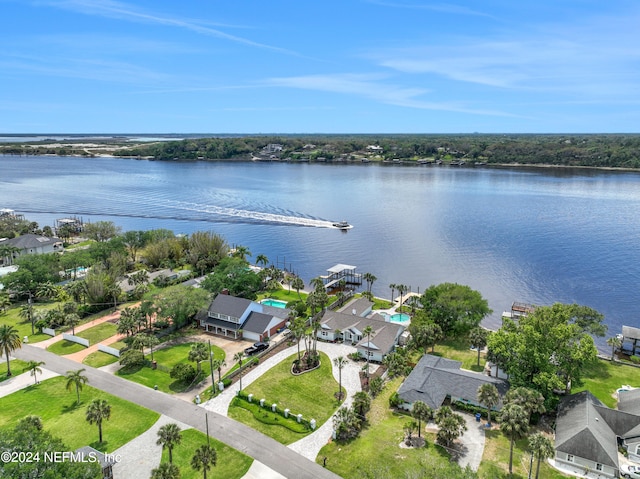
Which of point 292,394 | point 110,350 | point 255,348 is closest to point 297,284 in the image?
point 255,348

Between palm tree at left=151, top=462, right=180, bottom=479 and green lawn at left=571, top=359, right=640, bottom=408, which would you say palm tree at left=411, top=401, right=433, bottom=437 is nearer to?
green lawn at left=571, top=359, right=640, bottom=408

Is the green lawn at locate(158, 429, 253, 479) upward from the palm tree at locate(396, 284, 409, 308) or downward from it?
downward

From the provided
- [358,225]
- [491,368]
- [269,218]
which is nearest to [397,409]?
[491,368]

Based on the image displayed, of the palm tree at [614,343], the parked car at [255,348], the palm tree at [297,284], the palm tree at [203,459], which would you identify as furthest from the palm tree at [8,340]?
the palm tree at [614,343]

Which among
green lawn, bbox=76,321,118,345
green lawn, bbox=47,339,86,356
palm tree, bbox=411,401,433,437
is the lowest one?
green lawn, bbox=47,339,86,356

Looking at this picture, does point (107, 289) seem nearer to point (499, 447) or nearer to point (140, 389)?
point (140, 389)

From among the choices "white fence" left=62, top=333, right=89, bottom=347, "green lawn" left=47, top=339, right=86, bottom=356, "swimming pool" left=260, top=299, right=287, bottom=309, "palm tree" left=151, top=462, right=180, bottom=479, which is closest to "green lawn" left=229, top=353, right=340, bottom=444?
"palm tree" left=151, top=462, right=180, bottom=479
